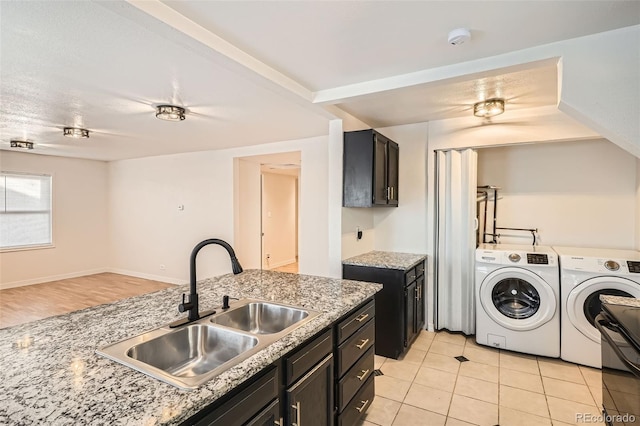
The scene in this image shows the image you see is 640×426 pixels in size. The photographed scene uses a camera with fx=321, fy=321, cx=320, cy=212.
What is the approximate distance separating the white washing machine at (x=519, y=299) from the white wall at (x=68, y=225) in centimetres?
735

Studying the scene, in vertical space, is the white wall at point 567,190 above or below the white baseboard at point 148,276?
above

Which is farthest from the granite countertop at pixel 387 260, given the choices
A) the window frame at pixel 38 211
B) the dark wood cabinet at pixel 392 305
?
the window frame at pixel 38 211

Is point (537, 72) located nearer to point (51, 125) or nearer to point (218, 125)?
point (218, 125)

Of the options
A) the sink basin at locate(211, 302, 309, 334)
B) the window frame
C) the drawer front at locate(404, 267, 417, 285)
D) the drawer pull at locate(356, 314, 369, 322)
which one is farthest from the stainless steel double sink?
the window frame

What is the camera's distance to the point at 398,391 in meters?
2.52

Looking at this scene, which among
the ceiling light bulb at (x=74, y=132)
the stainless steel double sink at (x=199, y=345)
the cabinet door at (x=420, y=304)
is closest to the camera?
the stainless steel double sink at (x=199, y=345)

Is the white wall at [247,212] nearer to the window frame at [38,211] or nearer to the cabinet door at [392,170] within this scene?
the cabinet door at [392,170]

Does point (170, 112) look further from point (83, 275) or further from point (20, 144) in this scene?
point (83, 275)

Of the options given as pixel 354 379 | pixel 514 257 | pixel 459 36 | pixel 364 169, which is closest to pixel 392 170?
pixel 364 169

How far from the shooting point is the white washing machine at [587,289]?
264 cm

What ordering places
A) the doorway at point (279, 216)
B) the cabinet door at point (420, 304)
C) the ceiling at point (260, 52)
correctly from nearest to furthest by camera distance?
the ceiling at point (260, 52)
the cabinet door at point (420, 304)
the doorway at point (279, 216)

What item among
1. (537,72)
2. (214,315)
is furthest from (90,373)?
(537,72)

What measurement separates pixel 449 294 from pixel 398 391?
146 centimetres

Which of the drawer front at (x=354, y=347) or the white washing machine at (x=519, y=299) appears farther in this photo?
the white washing machine at (x=519, y=299)
